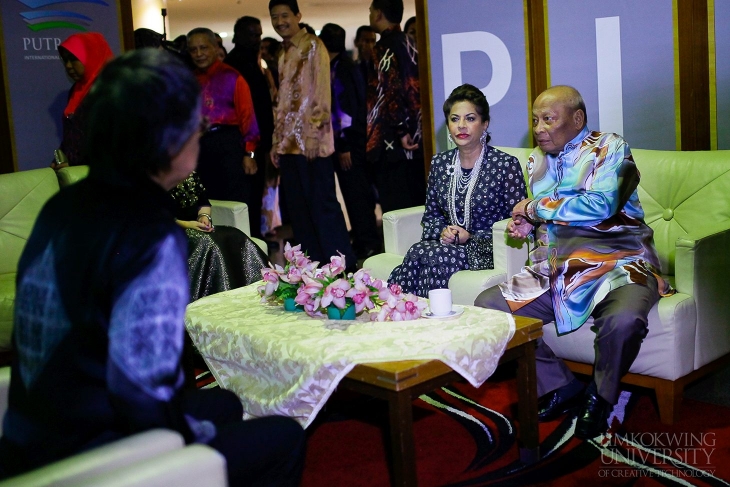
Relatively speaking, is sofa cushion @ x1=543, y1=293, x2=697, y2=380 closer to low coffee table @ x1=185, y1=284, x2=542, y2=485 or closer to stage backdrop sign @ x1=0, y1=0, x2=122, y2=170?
low coffee table @ x1=185, y1=284, x2=542, y2=485

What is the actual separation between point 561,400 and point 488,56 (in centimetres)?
217

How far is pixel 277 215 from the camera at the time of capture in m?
6.26

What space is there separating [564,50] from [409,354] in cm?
245

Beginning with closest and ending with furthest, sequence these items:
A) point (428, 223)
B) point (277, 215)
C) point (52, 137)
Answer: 1. point (428, 223)
2. point (52, 137)
3. point (277, 215)

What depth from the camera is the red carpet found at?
2.50 m

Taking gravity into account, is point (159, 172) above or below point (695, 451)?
above

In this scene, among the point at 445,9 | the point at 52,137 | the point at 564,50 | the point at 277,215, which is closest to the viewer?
the point at 564,50

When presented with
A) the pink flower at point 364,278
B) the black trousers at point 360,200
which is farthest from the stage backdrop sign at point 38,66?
the pink flower at point 364,278

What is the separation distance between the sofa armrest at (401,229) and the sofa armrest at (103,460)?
2.60 metres

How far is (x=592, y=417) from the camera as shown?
→ 2770 mm

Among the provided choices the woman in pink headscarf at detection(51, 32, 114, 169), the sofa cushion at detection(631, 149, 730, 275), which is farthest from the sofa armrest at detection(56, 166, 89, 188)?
the sofa cushion at detection(631, 149, 730, 275)

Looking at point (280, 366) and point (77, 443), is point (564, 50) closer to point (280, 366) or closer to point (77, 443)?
point (280, 366)

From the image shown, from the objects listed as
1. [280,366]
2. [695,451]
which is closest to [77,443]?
[280,366]

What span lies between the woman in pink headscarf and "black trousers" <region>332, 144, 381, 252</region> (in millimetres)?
1875
